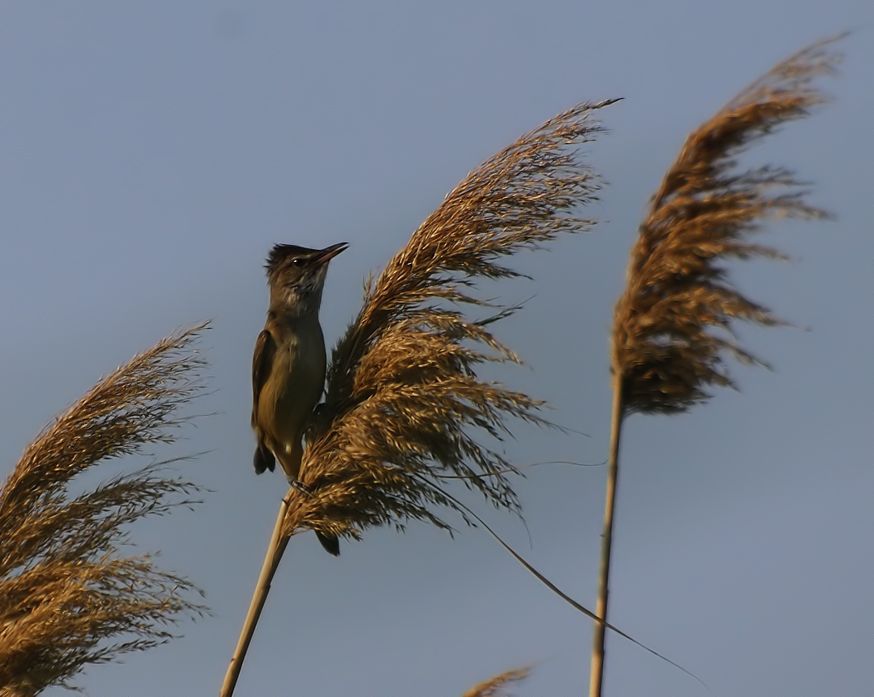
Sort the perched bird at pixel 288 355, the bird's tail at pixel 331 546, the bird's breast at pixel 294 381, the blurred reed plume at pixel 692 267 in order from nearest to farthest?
the blurred reed plume at pixel 692 267 → the bird's tail at pixel 331 546 → the bird's breast at pixel 294 381 → the perched bird at pixel 288 355

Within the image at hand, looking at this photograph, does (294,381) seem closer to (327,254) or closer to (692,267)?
(327,254)

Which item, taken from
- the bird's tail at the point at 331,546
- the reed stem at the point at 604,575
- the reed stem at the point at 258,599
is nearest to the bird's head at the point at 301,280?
the bird's tail at the point at 331,546

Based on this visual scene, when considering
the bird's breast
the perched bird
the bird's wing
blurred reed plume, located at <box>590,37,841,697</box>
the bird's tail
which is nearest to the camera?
blurred reed plume, located at <box>590,37,841,697</box>

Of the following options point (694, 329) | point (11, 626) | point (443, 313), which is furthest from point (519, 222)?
point (11, 626)

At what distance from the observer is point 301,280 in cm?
554

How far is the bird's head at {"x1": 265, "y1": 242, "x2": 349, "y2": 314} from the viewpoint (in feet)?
18.0

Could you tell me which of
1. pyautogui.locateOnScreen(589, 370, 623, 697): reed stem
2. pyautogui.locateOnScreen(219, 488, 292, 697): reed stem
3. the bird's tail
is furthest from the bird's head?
pyautogui.locateOnScreen(589, 370, 623, 697): reed stem

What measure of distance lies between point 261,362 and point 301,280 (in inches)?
16.3

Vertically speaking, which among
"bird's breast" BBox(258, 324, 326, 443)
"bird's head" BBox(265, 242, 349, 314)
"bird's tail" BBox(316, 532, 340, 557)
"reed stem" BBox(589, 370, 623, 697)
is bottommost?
"reed stem" BBox(589, 370, 623, 697)

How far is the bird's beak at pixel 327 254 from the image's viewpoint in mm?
5371

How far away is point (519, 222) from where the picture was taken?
349cm

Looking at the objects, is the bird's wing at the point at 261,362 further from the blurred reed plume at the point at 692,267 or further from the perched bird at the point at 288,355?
the blurred reed plume at the point at 692,267

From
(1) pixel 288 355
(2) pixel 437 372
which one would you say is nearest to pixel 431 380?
(2) pixel 437 372

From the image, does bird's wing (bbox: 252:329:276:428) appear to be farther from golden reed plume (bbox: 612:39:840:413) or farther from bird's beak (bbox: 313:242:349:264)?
golden reed plume (bbox: 612:39:840:413)
